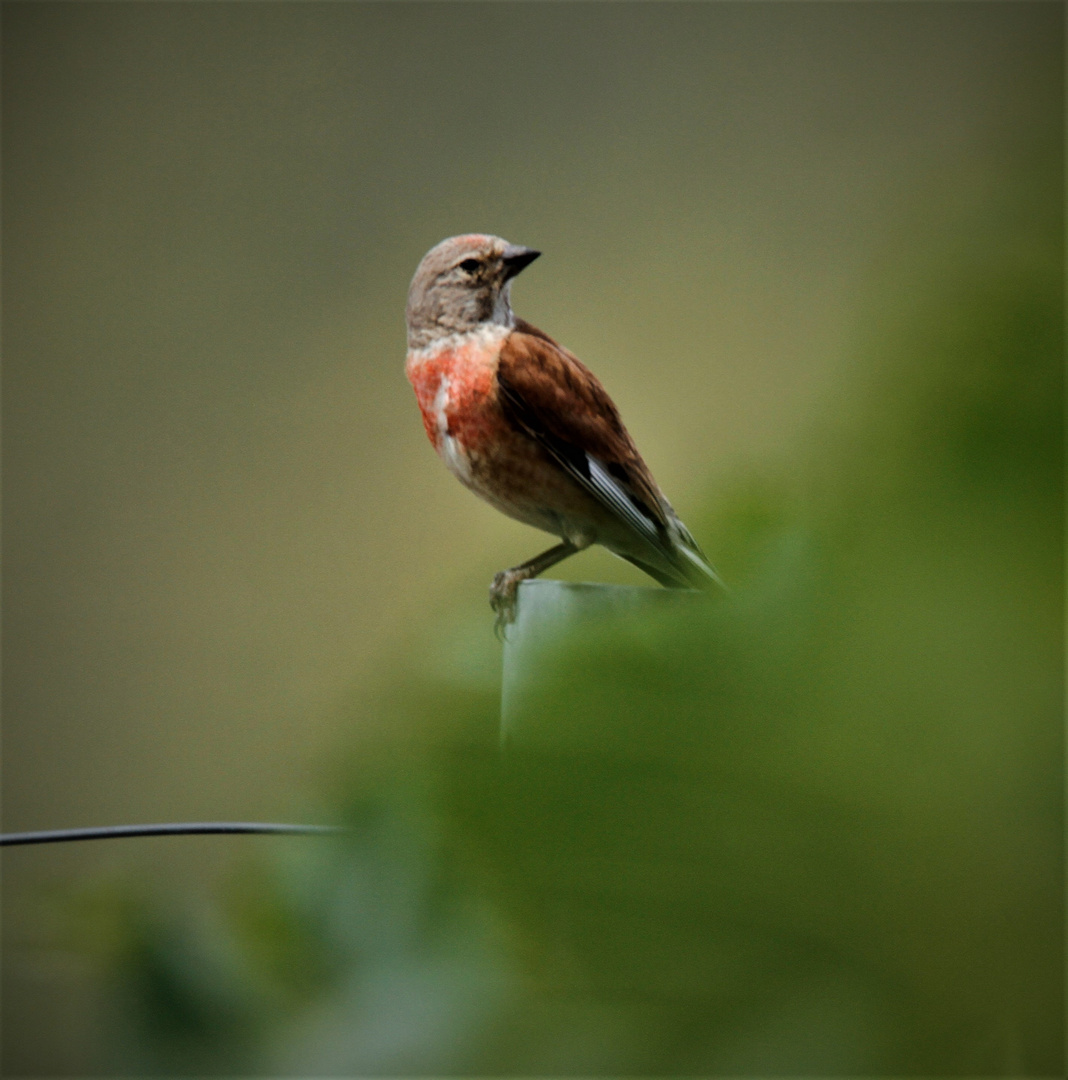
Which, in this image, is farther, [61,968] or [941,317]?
[61,968]

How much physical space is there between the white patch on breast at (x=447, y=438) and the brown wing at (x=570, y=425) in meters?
0.05

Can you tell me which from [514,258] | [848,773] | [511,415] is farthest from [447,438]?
[848,773]

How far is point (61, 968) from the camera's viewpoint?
0.23m

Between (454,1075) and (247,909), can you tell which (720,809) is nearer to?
(454,1075)

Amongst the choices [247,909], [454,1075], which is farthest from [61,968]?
[454,1075]

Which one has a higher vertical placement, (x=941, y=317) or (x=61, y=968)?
(x=941, y=317)

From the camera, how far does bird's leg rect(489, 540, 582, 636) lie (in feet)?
2.87

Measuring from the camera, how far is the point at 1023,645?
3.1 inches

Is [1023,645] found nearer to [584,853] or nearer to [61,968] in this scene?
[584,853]

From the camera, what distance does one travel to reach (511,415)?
2.86ft

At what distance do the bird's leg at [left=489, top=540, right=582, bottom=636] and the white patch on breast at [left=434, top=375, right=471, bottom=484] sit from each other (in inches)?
3.4

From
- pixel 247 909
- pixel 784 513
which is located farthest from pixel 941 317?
pixel 247 909

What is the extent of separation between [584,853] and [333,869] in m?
0.06

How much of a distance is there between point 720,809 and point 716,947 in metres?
0.01
